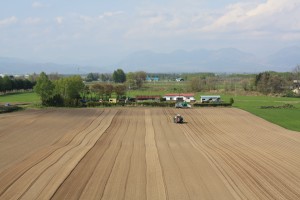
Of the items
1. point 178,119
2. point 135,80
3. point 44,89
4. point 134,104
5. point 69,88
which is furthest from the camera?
point 135,80

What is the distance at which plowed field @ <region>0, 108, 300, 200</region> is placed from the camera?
65.6 feet

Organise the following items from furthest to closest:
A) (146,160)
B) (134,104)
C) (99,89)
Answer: (99,89)
(134,104)
(146,160)

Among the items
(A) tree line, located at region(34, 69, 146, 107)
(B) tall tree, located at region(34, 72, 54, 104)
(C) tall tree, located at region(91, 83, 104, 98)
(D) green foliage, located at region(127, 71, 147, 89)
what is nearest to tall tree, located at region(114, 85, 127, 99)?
(A) tree line, located at region(34, 69, 146, 107)

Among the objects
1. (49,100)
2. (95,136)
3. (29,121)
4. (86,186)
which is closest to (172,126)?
(95,136)

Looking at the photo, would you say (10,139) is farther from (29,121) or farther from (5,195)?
(5,195)

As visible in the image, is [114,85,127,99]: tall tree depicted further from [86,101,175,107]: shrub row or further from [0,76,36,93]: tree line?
[0,76,36,93]: tree line

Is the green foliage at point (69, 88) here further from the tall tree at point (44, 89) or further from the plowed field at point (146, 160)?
the plowed field at point (146, 160)

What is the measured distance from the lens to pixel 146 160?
27547mm

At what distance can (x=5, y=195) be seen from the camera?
62.4ft

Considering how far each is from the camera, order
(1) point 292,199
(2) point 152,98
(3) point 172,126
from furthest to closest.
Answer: (2) point 152,98
(3) point 172,126
(1) point 292,199

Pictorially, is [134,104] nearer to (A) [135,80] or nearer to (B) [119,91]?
(B) [119,91]

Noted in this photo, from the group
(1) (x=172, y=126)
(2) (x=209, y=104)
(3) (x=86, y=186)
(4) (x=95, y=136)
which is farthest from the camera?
(2) (x=209, y=104)

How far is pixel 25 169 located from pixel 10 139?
529 inches

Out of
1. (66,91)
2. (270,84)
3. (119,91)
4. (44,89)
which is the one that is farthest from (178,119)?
(270,84)
